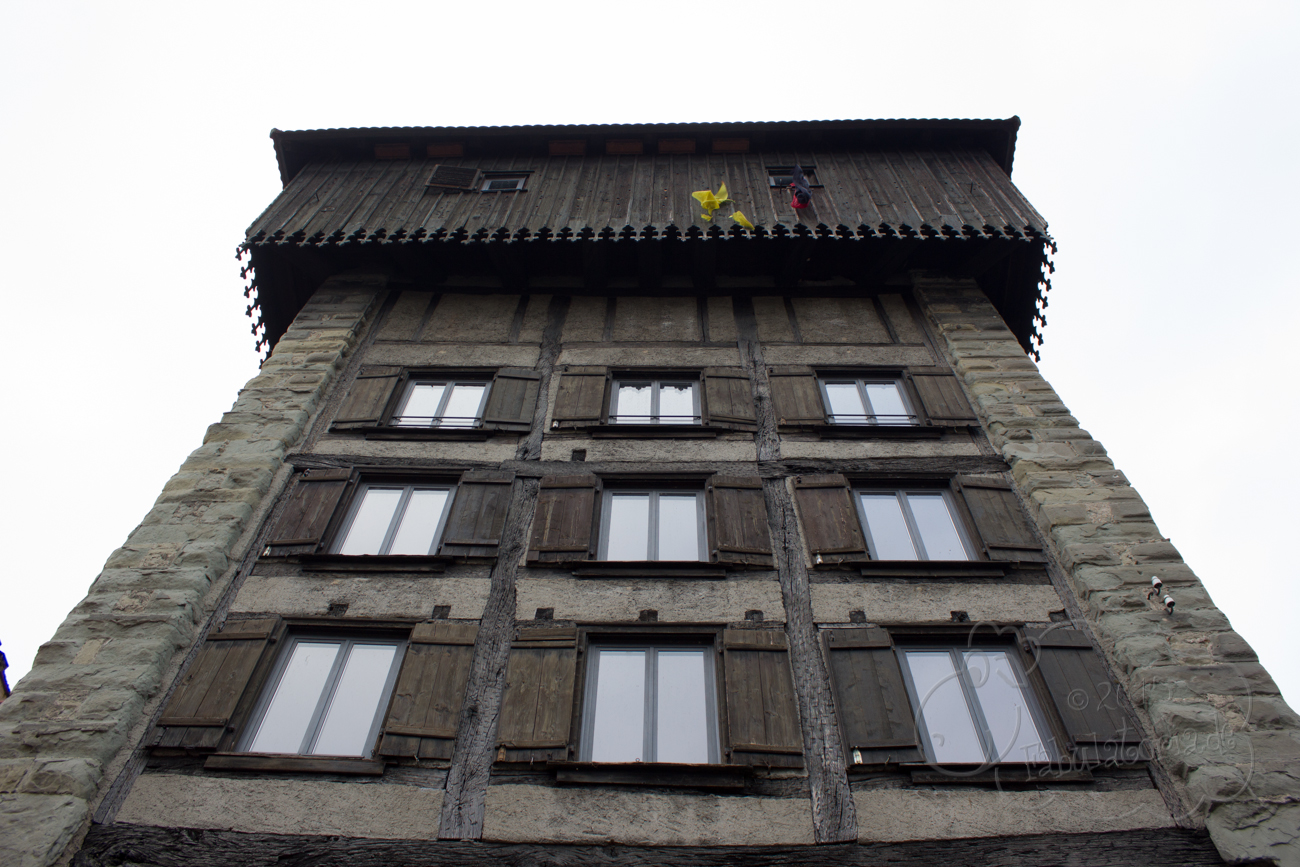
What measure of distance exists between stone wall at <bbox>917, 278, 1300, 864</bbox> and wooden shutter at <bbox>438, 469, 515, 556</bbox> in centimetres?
541

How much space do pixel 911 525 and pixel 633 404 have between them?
3.73 meters

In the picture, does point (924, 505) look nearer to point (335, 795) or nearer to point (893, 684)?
point (893, 684)

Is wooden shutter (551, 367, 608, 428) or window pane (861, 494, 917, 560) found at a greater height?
wooden shutter (551, 367, 608, 428)

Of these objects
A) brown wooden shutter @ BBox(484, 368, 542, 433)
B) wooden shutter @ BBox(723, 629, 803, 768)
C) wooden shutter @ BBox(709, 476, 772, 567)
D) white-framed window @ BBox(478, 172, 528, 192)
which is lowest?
wooden shutter @ BBox(723, 629, 803, 768)

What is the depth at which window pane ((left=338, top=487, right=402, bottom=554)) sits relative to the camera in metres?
8.75

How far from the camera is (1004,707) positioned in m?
7.01

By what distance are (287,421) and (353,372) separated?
61.6 inches

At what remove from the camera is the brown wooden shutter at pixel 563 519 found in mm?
8359

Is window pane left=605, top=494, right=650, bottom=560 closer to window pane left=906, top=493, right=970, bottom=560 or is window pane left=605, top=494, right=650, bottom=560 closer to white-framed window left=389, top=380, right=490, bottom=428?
white-framed window left=389, top=380, right=490, bottom=428

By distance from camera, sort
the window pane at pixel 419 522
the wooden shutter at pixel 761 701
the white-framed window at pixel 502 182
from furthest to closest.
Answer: the white-framed window at pixel 502 182 < the window pane at pixel 419 522 < the wooden shutter at pixel 761 701

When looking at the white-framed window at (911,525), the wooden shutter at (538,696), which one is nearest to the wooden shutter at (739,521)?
the white-framed window at (911,525)

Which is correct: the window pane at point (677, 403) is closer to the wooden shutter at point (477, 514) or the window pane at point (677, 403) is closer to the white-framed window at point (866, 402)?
the white-framed window at point (866, 402)

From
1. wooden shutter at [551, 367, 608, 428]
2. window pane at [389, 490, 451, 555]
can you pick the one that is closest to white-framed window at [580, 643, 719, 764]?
window pane at [389, 490, 451, 555]

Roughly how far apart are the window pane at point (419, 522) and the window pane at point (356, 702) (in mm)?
1332
